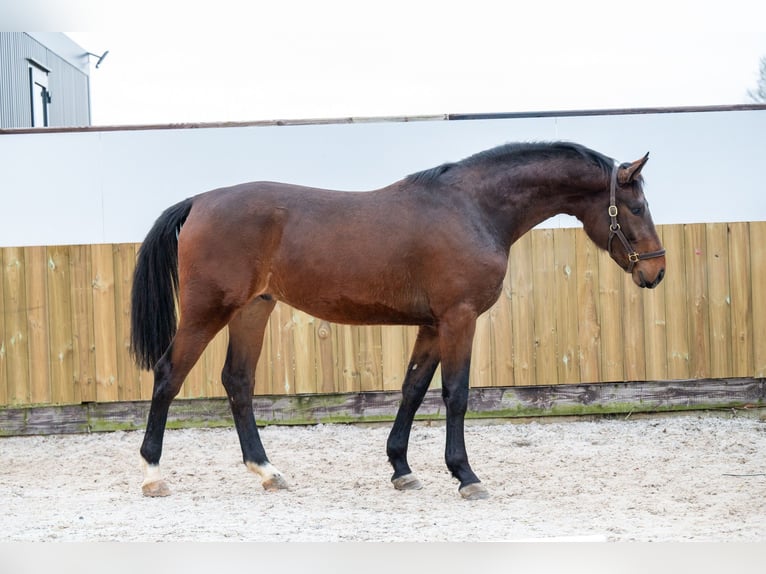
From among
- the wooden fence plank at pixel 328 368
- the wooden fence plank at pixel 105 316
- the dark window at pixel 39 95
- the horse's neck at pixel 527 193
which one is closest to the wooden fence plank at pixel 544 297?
the wooden fence plank at pixel 328 368

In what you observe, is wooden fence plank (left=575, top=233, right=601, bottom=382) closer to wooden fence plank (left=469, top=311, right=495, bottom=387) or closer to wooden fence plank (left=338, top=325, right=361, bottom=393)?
wooden fence plank (left=469, top=311, right=495, bottom=387)

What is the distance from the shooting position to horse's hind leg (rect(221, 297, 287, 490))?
5.09 metres

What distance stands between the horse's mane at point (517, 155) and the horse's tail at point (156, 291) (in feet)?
4.90

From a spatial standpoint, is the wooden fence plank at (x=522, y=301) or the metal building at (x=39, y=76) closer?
the wooden fence plank at (x=522, y=301)

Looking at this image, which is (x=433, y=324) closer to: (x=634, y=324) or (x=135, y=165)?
(x=634, y=324)

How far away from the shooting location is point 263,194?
4.98 m

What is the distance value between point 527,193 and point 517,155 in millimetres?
241

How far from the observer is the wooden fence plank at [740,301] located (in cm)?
679

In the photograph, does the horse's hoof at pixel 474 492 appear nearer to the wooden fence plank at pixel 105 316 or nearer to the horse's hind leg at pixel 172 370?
the horse's hind leg at pixel 172 370

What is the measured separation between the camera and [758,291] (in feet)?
22.3

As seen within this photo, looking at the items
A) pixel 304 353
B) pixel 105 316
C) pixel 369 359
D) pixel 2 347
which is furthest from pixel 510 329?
pixel 2 347

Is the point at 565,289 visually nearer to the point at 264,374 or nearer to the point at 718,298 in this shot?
the point at 718,298

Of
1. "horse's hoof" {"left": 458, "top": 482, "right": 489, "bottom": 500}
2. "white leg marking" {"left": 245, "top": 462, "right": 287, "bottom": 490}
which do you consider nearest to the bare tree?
"horse's hoof" {"left": 458, "top": 482, "right": 489, "bottom": 500}

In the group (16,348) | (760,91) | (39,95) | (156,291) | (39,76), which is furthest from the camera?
(39,95)
